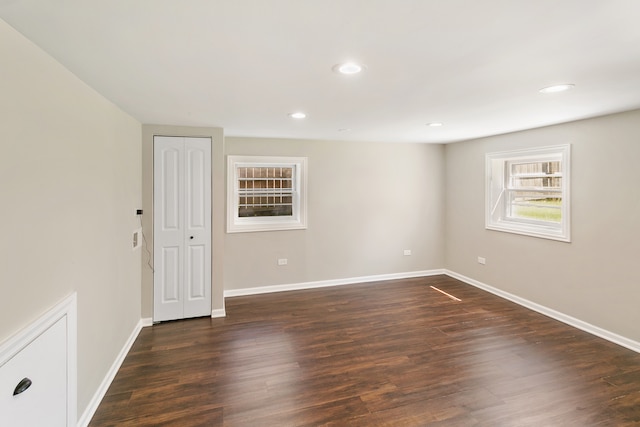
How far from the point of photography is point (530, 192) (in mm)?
4398

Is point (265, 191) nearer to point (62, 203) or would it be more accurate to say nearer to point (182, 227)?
point (182, 227)

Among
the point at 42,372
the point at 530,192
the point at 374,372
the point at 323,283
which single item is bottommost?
the point at 374,372

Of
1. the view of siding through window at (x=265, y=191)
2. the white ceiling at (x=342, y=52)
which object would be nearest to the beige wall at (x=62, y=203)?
the white ceiling at (x=342, y=52)

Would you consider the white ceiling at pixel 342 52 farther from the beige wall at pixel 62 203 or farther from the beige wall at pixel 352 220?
the beige wall at pixel 352 220

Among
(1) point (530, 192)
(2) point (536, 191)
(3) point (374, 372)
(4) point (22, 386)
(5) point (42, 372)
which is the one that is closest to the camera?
(4) point (22, 386)

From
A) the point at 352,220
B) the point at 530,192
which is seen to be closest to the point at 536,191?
the point at 530,192

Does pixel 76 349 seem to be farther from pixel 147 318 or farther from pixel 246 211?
pixel 246 211

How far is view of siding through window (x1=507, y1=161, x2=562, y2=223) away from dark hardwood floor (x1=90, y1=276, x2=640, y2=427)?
1.33 metres

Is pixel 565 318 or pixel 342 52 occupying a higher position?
pixel 342 52

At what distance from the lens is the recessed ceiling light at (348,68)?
1.83 metres

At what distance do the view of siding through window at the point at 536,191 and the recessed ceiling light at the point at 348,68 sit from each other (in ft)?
11.0

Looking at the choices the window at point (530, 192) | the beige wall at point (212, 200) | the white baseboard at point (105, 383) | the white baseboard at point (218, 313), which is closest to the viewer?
the white baseboard at point (105, 383)

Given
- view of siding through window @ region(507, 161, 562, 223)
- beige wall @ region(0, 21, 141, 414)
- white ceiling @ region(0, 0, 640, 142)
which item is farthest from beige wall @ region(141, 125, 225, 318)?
view of siding through window @ region(507, 161, 562, 223)

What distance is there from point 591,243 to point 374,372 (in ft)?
9.08
